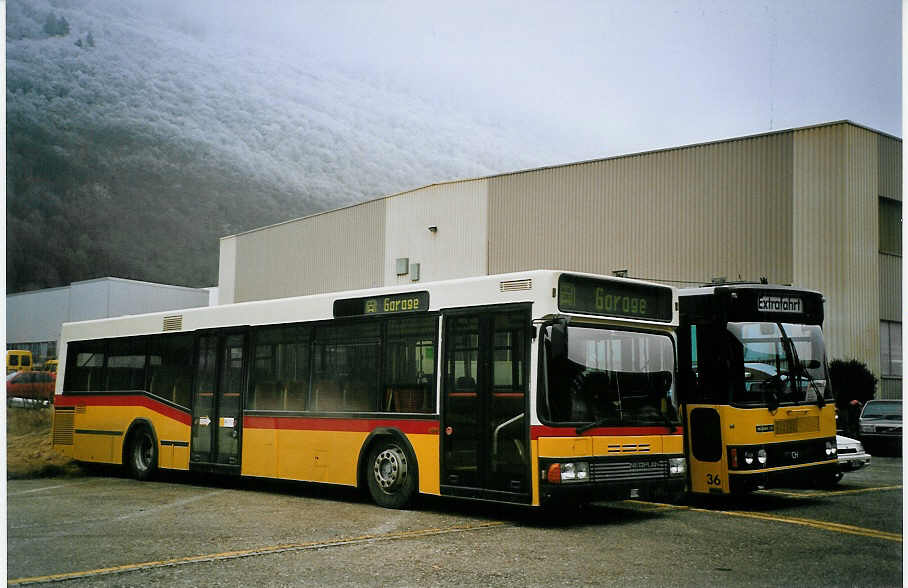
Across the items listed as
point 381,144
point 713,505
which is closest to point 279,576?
point 713,505

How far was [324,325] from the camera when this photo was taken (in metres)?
11.6

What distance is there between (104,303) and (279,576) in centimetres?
1720

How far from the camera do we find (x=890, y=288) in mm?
20859

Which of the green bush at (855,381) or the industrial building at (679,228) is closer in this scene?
the green bush at (855,381)

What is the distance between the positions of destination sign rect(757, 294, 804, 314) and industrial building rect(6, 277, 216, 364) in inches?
431

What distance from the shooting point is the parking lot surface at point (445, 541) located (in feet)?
21.4

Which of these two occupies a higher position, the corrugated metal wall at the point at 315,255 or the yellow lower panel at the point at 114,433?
the corrugated metal wall at the point at 315,255

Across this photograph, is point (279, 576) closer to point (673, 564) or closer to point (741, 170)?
point (673, 564)

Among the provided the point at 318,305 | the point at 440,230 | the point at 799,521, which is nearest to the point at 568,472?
the point at 799,521

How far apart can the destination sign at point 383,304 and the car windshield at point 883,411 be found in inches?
525

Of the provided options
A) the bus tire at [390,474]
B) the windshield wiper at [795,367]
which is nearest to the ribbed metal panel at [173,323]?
the bus tire at [390,474]

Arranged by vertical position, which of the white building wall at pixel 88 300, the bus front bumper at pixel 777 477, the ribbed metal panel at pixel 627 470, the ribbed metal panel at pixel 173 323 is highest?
the white building wall at pixel 88 300

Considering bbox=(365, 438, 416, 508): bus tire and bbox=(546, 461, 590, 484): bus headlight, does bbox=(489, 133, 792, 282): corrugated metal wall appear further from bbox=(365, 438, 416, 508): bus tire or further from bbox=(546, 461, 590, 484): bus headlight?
bbox=(546, 461, 590, 484): bus headlight

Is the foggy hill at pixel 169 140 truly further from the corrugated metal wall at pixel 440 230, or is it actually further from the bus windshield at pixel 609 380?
the bus windshield at pixel 609 380
